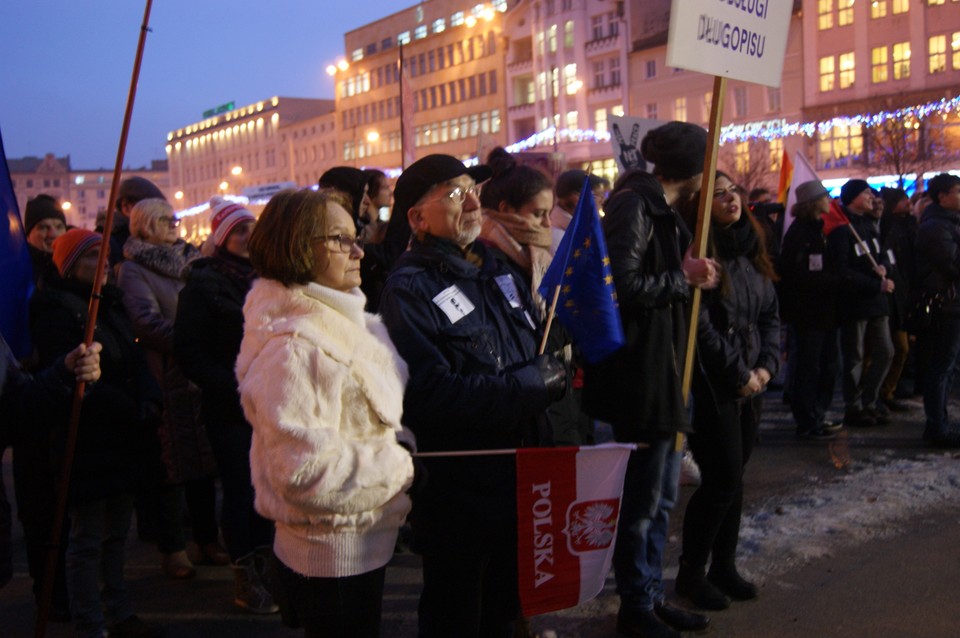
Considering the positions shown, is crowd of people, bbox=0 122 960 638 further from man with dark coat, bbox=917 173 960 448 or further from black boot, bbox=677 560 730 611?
man with dark coat, bbox=917 173 960 448

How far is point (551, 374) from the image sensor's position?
320cm

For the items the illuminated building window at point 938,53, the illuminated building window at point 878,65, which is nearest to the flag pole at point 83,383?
the illuminated building window at point 938,53

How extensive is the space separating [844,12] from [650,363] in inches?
1692

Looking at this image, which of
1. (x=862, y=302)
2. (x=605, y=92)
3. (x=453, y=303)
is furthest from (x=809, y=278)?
(x=605, y=92)

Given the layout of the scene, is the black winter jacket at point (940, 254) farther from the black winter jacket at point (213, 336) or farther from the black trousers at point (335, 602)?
the black trousers at point (335, 602)

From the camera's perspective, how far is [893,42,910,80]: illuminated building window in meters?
39.8

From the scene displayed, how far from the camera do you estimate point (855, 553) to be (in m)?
5.32

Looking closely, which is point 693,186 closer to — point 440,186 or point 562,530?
point 440,186

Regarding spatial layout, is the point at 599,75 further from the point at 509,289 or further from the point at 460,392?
the point at 460,392

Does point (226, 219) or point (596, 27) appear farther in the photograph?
point (596, 27)

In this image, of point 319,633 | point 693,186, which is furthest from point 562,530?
point 693,186

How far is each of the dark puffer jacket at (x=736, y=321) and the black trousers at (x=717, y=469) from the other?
11 centimetres

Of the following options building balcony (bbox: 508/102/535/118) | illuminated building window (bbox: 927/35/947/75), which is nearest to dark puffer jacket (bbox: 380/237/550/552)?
illuminated building window (bbox: 927/35/947/75)

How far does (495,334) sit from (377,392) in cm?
60
